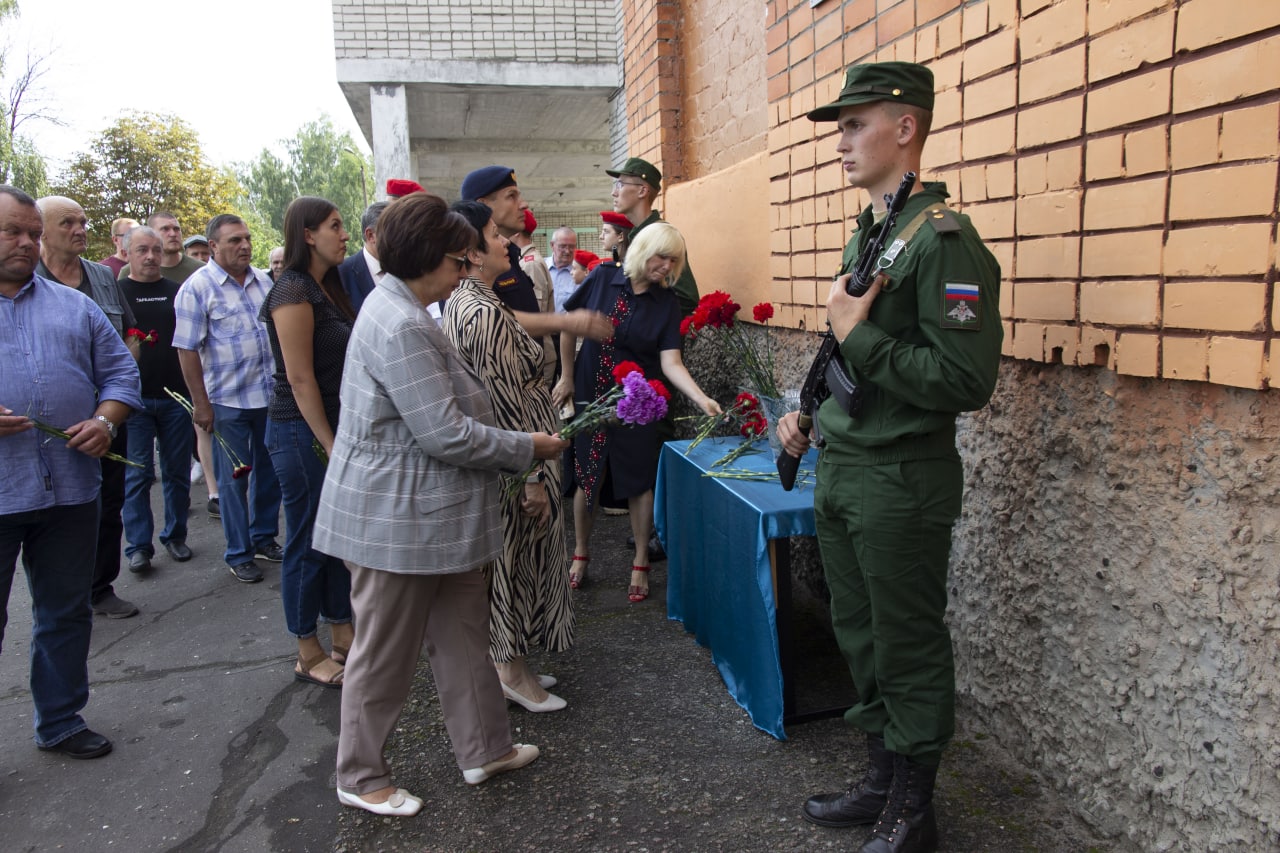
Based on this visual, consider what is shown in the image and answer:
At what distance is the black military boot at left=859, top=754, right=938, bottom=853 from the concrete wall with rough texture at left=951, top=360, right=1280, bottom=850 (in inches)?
18.5

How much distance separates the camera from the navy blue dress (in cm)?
439

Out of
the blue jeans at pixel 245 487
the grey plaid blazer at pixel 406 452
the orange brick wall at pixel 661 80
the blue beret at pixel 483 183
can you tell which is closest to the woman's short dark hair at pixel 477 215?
the blue beret at pixel 483 183

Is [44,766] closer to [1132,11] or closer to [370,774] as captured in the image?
[370,774]

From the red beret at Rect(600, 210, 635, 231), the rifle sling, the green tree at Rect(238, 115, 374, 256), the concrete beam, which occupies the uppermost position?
the green tree at Rect(238, 115, 374, 256)

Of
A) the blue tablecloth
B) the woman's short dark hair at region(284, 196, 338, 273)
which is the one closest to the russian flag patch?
the blue tablecloth

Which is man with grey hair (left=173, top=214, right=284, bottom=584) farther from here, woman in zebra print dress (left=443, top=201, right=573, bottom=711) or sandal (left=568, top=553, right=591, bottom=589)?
woman in zebra print dress (left=443, top=201, right=573, bottom=711)

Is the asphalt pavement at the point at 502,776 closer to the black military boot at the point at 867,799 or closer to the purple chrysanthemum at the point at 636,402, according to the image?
the black military boot at the point at 867,799

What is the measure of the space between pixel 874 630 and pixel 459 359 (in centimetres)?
146

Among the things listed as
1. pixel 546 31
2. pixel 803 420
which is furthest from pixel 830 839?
pixel 546 31

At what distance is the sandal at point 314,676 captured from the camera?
373 cm

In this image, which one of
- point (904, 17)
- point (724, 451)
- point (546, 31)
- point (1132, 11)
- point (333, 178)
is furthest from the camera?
point (333, 178)

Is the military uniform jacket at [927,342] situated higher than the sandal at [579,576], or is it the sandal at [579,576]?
the military uniform jacket at [927,342]

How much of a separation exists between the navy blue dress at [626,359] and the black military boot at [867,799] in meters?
2.16

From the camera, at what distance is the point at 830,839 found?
8.03 feet
